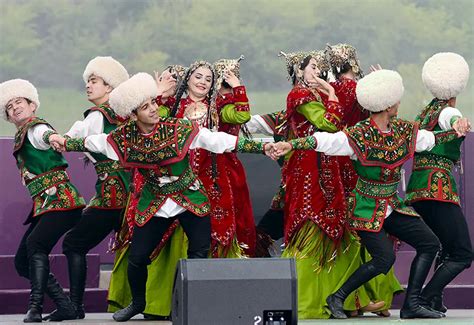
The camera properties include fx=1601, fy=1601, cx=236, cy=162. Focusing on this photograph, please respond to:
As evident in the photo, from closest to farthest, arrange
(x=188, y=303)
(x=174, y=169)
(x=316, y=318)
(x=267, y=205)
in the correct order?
(x=188, y=303) < (x=174, y=169) < (x=316, y=318) < (x=267, y=205)

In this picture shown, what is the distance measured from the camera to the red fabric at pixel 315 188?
926 centimetres

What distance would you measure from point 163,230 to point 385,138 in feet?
4.31

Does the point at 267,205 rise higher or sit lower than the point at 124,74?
lower

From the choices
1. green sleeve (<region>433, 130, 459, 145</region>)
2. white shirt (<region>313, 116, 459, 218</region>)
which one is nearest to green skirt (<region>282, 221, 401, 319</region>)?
white shirt (<region>313, 116, 459, 218</region>)

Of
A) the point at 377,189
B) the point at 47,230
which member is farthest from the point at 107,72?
the point at 377,189

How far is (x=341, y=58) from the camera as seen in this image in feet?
30.9

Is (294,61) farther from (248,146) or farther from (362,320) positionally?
(362,320)

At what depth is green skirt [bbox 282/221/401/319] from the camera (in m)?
9.27

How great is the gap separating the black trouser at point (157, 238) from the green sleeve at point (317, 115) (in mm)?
885

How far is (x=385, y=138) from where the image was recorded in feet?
28.7

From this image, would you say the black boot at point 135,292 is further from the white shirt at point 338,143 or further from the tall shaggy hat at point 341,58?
the tall shaggy hat at point 341,58

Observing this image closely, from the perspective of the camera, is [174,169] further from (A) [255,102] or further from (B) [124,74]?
(A) [255,102]

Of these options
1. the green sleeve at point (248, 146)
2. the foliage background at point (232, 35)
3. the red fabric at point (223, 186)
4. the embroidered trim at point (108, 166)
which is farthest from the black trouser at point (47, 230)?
Result: the foliage background at point (232, 35)

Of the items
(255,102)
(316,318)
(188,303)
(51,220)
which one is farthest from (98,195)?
(255,102)
